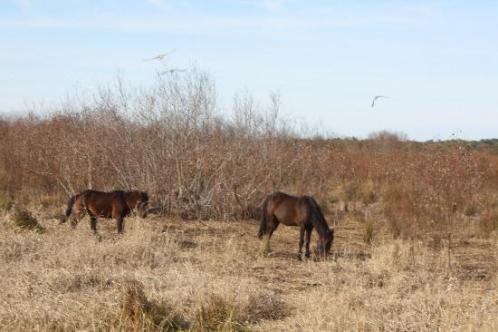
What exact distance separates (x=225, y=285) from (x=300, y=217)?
3.90 m

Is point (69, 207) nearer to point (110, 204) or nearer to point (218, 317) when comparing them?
point (110, 204)

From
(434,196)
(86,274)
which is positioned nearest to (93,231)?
(86,274)

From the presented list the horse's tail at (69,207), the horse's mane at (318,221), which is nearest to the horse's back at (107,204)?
the horse's tail at (69,207)

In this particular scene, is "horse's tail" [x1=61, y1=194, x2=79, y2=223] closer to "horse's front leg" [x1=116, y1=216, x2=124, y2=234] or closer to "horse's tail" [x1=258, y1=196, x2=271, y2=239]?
"horse's front leg" [x1=116, y1=216, x2=124, y2=234]

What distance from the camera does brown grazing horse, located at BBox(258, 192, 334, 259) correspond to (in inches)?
398

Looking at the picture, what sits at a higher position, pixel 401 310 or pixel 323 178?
pixel 323 178

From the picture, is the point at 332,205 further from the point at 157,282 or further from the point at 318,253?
the point at 157,282

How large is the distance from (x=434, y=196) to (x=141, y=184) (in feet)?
24.8

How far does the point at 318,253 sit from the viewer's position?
10078 mm

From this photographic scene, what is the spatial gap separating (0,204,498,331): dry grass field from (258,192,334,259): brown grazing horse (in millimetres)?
320

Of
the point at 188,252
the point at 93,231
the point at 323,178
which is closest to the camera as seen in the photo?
the point at 188,252

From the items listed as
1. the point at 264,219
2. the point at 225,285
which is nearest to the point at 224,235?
the point at 264,219

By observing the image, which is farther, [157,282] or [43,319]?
[157,282]

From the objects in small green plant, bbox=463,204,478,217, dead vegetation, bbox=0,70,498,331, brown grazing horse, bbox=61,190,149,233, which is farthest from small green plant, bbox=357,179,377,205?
brown grazing horse, bbox=61,190,149,233
